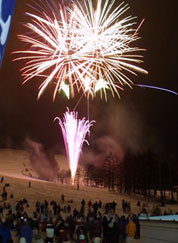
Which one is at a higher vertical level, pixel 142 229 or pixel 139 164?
pixel 139 164

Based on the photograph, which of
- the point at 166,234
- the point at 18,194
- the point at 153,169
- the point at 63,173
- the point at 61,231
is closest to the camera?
the point at 166,234

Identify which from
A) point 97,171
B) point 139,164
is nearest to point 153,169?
point 139,164

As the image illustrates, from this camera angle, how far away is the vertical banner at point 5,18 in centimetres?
588

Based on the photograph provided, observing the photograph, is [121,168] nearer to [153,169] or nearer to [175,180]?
[153,169]

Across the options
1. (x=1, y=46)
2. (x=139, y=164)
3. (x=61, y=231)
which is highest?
(x=139, y=164)

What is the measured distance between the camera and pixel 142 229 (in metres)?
11.2

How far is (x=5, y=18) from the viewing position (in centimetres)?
607

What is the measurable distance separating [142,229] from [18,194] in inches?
1159

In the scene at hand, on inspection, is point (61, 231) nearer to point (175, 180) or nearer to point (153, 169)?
point (153, 169)

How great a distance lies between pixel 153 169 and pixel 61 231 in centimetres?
7294

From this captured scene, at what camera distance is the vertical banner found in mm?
5883

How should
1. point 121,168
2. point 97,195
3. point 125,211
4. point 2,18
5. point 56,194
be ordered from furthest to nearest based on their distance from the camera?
point 121,168 → point 97,195 → point 56,194 → point 125,211 → point 2,18

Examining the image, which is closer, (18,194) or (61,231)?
(61,231)

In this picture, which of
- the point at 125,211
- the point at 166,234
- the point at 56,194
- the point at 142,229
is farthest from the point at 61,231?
the point at 56,194
